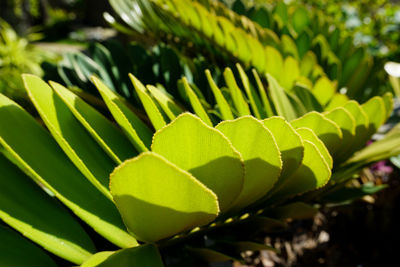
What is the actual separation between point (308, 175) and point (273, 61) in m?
0.49

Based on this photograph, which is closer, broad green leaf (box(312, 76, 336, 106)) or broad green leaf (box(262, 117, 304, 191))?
broad green leaf (box(262, 117, 304, 191))

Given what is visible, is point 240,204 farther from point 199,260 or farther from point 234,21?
point 234,21

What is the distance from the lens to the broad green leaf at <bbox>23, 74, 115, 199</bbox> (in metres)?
0.56

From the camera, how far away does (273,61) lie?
1.04 m

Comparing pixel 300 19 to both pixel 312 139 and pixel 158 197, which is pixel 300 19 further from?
pixel 158 197

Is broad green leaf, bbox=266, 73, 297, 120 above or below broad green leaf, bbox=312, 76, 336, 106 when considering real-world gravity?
above

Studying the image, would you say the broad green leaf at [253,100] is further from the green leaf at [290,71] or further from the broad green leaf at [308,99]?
the green leaf at [290,71]

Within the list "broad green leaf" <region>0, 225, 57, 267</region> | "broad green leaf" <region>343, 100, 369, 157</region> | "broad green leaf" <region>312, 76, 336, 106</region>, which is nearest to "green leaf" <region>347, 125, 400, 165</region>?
"broad green leaf" <region>343, 100, 369, 157</region>

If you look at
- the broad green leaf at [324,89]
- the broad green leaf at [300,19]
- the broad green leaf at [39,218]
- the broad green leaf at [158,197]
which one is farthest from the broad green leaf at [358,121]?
the broad green leaf at [300,19]

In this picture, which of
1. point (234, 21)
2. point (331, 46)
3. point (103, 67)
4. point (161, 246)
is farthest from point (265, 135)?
point (331, 46)

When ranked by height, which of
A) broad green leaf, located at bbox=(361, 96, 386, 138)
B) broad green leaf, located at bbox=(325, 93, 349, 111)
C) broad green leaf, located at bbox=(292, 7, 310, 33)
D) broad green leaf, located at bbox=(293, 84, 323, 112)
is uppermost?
broad green leaf, located at bbox=(292, 7, 310, 33)

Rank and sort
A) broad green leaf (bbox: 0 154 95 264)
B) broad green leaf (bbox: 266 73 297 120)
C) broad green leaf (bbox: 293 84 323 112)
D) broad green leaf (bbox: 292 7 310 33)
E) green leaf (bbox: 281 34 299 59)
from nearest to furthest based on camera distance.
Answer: broad green leaf (bbox: 0 154 95 264) → broad green leaf (bbox: 266 73 297 120) → broad green leaf (bbox: 293 84 323 112) → green leaf (bbox: 281 34 299 59) → broad green leaf (bbox: 292 7 310 33)

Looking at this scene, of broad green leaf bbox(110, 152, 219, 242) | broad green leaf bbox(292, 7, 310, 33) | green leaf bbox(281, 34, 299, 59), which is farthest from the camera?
broad green leaf bbox(292, 7, 310, 33)

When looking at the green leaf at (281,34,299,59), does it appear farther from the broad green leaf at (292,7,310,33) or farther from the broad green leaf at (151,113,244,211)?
the broad green leaf at (151,113,244,211)
